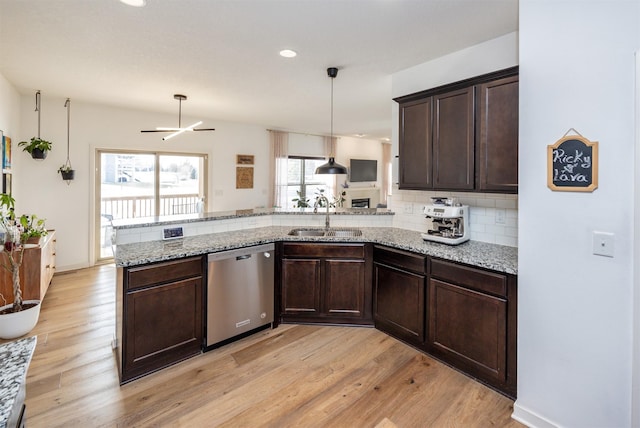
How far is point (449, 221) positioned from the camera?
2.95 meters

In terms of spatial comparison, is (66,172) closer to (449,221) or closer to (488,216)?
(449,221)

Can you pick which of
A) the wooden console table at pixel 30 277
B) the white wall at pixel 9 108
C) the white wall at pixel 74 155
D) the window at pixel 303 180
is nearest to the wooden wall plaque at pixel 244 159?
the white wall at pixel 74 155

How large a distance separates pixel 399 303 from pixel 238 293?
143cm

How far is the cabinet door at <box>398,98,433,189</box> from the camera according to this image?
9.68ft

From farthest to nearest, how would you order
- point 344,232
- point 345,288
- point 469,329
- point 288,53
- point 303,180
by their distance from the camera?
point 303,180
point 344,232
point 345,288
point 288,53
point 469,329

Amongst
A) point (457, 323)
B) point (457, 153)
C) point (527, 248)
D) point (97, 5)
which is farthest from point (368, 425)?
point (97, 5)

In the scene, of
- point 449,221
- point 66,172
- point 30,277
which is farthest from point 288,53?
point 66,172

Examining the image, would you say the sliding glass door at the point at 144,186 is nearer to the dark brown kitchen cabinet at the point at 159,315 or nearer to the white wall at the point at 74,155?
the white wall at the point at 74,155

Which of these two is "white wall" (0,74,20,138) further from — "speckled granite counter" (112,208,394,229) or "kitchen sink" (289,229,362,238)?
"kitchen sink" (289,229,362,238)

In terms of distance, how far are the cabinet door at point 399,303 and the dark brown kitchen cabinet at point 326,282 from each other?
116 mm

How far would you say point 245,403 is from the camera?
215 centimetres

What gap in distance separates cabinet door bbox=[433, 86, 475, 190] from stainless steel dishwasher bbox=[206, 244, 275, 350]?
169 centimetres

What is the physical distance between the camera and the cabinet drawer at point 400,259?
270cm

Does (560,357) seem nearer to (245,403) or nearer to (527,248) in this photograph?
(527,248)
